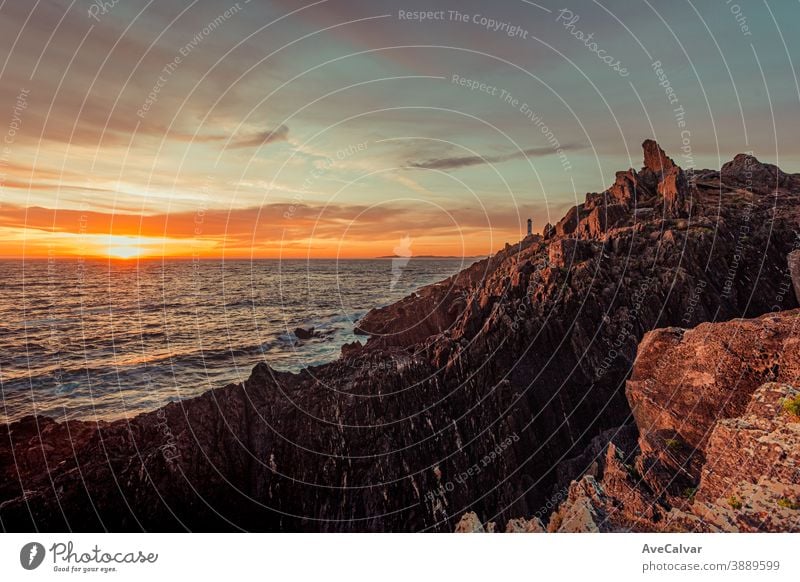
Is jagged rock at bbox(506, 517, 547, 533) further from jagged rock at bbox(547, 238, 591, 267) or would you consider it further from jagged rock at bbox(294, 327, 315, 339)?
jagged rock at bbox(294, 327, 315, 339)

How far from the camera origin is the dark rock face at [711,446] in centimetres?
874

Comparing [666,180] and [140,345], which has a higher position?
[666,180]

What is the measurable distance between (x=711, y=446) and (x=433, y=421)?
1052 centimetres

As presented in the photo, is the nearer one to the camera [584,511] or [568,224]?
[584,511]

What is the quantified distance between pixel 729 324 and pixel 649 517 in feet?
24.0

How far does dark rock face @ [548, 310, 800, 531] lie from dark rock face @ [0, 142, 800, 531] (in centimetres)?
91

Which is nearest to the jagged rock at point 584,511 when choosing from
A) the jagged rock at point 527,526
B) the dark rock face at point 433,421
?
the jagged rock at point 527,526

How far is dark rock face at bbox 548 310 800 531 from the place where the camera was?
8741 mm

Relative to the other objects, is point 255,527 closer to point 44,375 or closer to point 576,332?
point 576,332

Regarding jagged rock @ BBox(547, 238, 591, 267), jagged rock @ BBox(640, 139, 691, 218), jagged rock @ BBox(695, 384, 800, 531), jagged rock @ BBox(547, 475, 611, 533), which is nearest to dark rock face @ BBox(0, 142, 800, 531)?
jagged rock @ BBox(547, 238, 591, 267)

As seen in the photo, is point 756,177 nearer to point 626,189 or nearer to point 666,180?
point 666,180

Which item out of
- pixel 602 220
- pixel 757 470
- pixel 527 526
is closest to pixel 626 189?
pixel 602 220

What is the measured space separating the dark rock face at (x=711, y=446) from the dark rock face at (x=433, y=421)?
3.00 ft

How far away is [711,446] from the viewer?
9.95 metres
